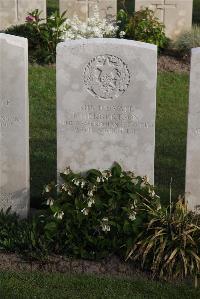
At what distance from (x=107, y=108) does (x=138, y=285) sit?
1655 mm

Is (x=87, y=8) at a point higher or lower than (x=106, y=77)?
higher

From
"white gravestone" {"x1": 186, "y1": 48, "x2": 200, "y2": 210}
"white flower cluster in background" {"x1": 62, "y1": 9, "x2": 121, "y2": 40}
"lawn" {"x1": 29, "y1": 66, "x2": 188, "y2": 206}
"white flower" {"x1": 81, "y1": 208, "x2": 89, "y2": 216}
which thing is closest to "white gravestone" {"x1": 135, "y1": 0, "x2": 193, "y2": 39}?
"white flower cluster in background" {"x1": 62, "y1": 9, "x2": 121, "y2": 40}

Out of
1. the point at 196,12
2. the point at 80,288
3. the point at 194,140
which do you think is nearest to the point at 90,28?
the point at 194,140

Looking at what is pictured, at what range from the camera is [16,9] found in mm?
14453

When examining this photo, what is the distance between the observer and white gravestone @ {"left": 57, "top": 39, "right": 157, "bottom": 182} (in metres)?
6.77

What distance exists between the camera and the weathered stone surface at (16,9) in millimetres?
14344

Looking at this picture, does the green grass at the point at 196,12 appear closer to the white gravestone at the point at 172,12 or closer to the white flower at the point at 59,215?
the white gravestone at the point at 172,12

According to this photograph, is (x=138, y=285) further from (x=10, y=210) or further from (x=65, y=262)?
(x=10, y=210)

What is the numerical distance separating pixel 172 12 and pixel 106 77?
A: 25.3 ft

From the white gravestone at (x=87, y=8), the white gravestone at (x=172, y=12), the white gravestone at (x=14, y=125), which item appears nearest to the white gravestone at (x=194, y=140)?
the white gravestone at (x=14, y=125)

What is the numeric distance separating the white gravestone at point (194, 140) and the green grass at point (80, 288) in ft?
3.86

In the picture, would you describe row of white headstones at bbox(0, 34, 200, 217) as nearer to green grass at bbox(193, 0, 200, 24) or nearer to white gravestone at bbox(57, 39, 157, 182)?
white gravestone at bbox(57, 39, 157, 182)

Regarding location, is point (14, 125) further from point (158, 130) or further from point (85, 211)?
point (158, 130)

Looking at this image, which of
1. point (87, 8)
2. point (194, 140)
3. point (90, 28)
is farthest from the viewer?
point (87, 8)
